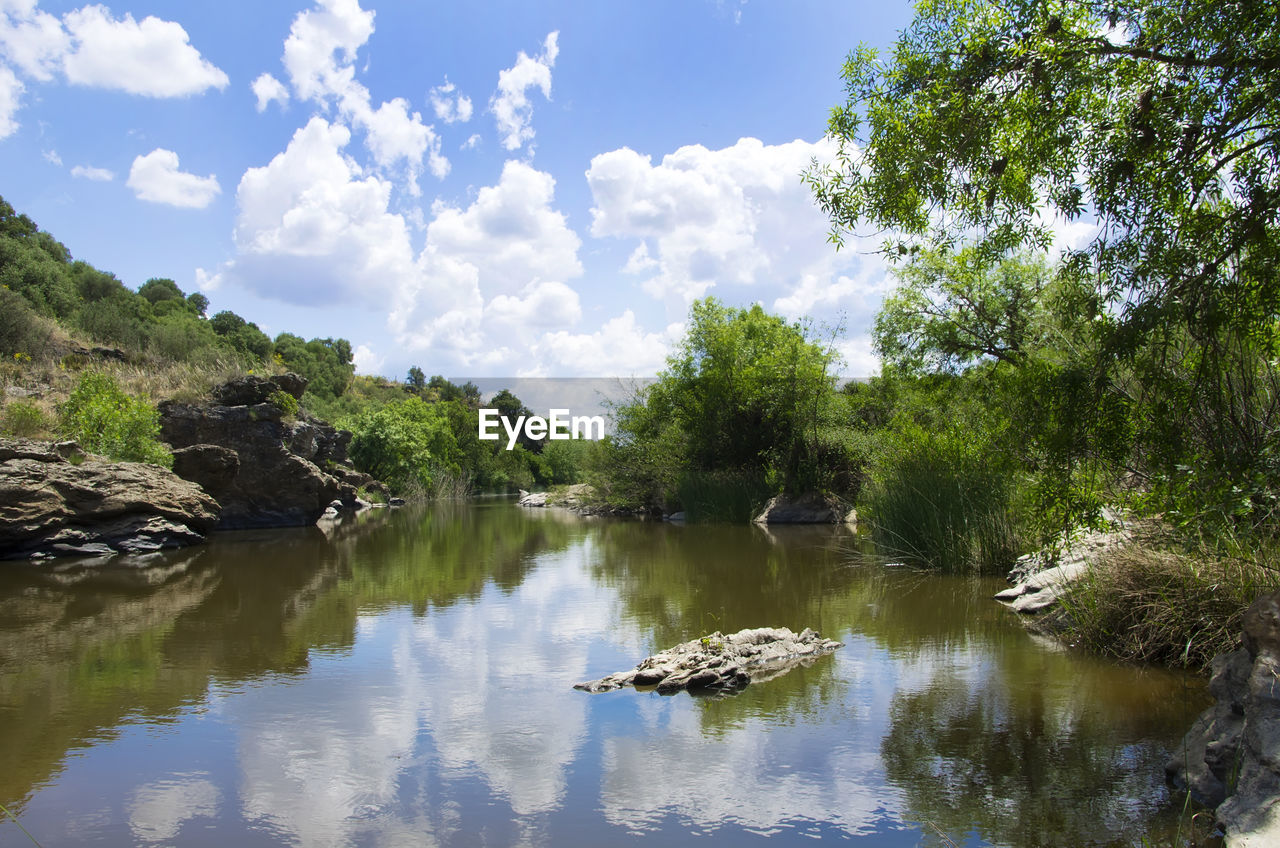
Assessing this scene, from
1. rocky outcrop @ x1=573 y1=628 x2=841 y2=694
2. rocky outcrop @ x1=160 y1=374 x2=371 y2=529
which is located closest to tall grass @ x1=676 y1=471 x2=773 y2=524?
rocky outcrop @ x1=160 y1=374 x2=371 y2=529

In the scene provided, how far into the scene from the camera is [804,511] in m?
26.3

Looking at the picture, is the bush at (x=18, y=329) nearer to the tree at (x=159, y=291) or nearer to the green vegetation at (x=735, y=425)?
the green vegetation at (x=735, y=425)

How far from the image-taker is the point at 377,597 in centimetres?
1228

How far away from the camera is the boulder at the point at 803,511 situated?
26.1 m

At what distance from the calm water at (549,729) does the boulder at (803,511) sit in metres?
14.6

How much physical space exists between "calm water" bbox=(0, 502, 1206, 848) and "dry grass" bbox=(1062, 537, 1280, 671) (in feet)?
1.06

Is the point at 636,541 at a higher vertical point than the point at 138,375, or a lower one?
lower

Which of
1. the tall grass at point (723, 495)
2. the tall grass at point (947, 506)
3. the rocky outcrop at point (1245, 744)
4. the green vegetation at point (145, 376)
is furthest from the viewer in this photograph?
the tall grass at point (723, 495)

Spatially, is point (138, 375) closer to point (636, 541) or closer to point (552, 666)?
point (636, 541)

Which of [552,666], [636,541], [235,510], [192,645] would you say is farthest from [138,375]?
[552,666]

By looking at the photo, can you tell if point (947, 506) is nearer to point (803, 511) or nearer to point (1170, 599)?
point (1170, 599)

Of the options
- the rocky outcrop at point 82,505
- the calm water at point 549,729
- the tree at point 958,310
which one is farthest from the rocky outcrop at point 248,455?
the tree at point 958,310

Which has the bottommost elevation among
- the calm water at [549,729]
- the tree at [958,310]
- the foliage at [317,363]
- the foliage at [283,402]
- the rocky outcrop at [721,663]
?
the calm water at [549,729]

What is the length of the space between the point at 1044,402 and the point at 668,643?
174 inches
